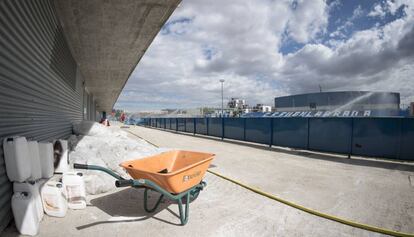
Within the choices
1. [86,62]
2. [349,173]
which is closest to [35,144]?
[349,173]

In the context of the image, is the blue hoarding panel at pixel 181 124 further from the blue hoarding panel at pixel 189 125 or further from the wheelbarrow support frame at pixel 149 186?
the wheelbarrow support frame at pixel 149 186

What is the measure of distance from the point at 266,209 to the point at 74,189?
359 cm

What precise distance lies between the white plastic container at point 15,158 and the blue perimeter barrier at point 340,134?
10551mm

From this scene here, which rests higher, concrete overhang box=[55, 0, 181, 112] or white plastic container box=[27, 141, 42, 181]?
concrete overhang box=[55, 0, 181, 112]

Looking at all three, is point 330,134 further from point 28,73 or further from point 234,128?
point 28,73

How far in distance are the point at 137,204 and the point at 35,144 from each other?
7.12 feet

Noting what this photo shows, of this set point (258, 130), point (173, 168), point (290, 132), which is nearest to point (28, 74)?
point (173, 168)

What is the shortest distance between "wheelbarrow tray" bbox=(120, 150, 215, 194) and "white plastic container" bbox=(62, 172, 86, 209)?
3.35 feet

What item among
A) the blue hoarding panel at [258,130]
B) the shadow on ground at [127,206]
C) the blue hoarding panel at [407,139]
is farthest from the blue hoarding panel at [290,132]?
the shadow on ground at [127,206]

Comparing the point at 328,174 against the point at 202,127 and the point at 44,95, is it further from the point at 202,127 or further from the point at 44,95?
the point at 202,127

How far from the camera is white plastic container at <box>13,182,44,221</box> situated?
3.95 meters

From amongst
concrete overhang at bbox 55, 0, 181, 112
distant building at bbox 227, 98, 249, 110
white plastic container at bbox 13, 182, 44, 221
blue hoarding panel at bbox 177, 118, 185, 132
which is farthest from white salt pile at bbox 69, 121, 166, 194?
distant building at bbox 227, 98, 249, 110

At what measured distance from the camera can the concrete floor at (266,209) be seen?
12.8 feet

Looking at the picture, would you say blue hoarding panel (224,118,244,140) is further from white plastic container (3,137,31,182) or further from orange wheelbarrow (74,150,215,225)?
white plastic container (3,137,31,182)
